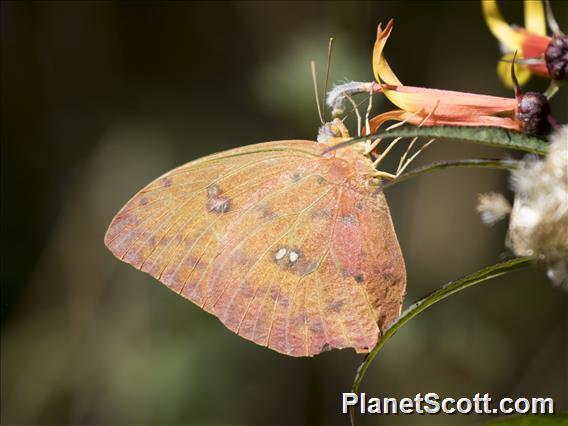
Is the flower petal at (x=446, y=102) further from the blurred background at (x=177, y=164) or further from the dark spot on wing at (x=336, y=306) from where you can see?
the blurred background at (x=177, y=164)

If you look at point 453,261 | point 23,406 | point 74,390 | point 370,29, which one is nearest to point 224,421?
point 74,390

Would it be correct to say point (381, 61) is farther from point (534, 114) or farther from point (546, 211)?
point (546, 211)

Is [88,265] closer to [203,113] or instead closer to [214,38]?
[203,113]

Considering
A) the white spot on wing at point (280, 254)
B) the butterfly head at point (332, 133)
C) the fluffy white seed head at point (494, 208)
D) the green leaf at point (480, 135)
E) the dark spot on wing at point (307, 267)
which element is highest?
the butterfly head at point (332, 133)

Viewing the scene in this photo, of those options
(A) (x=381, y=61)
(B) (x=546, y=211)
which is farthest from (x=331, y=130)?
(B) (x=546, y=211)

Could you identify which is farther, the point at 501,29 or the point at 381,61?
the point at 501,29

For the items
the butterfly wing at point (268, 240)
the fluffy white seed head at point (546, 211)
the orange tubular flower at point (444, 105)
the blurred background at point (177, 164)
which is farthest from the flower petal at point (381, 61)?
the blurred background at point (177, 164)

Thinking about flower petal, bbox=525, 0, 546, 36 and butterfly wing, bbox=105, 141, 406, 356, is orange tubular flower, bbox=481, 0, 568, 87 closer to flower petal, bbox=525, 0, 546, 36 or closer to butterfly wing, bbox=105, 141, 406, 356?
flower petal, bbox=525, 0, 546, 36
